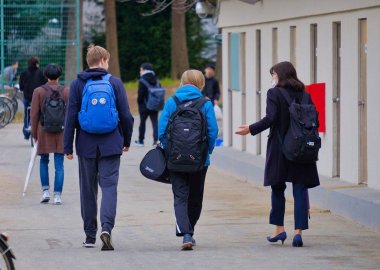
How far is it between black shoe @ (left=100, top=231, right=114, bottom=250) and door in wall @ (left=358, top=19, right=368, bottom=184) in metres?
4.47

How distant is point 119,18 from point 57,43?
72.2ft

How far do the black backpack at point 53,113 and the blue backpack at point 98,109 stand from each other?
10.6ft

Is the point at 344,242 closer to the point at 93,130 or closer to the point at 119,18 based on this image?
the point at 93,130

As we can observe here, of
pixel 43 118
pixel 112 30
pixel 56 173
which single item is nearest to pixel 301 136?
pixel 43 118

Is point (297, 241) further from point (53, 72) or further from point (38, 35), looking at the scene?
point (38, 35)

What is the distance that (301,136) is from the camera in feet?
34.9

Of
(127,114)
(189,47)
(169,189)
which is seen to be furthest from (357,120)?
(189,47)

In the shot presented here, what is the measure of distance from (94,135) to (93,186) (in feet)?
1.53

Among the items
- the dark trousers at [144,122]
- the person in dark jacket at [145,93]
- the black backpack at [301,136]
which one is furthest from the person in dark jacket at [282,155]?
the person in dark jacket at [145,93]

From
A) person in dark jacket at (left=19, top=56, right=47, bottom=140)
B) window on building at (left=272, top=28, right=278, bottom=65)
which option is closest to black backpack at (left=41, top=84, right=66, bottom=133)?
window on building at (left=272, top=28, right=278, bottom=65)

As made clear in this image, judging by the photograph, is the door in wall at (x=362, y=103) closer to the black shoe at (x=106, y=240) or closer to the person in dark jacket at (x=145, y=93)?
the black shoe at (x=106, y=240)

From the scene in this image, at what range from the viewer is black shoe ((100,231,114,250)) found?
1055cm

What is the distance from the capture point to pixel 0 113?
1042 inches

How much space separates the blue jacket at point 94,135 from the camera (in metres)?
10.7
